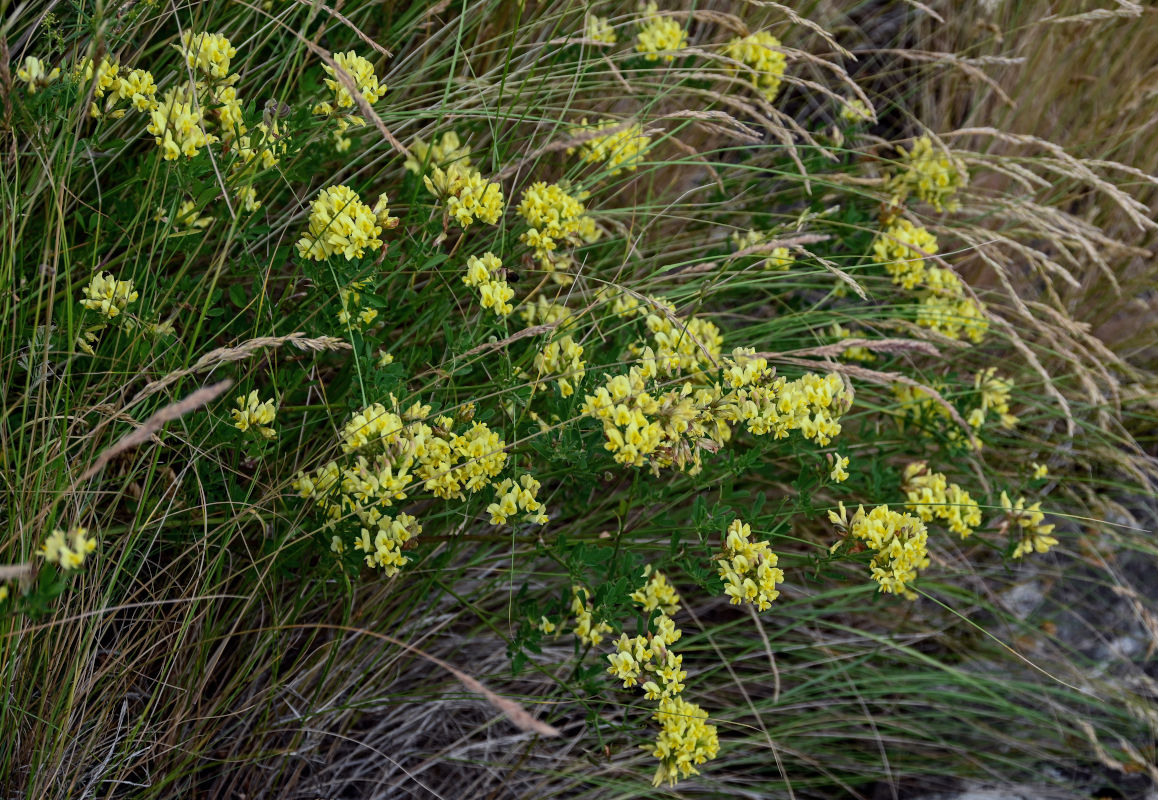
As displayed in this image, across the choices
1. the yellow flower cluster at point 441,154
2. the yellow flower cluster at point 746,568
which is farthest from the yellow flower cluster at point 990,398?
the yellow flower cluster at point 441,154

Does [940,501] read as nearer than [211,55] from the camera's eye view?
No

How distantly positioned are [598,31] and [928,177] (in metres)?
0.80

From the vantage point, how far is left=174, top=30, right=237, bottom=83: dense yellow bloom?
5.08 ft

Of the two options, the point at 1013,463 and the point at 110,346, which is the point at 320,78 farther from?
the point at 1013,463

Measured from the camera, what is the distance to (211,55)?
1.56 m

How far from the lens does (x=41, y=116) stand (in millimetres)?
1621

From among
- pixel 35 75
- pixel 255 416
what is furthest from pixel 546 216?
pixel 35 75

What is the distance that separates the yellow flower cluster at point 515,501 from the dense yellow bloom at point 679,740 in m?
0.38

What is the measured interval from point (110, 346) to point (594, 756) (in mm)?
1122

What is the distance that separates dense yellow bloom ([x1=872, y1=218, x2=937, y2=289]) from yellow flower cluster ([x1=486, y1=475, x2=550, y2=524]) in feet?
3.26

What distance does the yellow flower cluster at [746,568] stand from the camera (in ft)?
4.94

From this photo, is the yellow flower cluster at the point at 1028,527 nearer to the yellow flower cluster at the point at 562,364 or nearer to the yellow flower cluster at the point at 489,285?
the yellow flower cluster at the point at 562,364

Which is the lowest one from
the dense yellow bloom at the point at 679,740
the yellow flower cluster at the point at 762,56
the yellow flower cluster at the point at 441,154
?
the dense yellow bloom at the point at 679,740

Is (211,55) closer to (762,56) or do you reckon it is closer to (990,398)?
(762,56)
